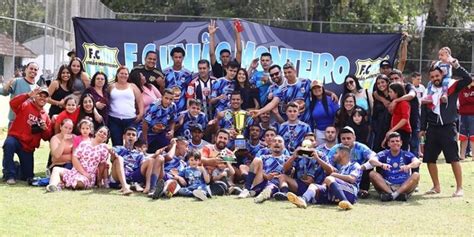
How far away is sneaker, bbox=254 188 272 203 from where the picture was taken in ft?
26.8

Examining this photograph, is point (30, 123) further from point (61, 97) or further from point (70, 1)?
point (70, 1)

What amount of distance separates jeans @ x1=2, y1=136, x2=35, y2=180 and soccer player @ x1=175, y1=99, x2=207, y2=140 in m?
2.02

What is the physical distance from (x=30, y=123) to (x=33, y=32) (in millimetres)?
8287

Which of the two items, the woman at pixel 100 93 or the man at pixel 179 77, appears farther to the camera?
the man at pixel 179 77

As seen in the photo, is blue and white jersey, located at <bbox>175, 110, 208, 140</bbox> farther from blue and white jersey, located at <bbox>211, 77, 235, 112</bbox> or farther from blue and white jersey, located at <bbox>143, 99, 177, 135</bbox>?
blue and white jersey, located at <bbox>211, 77, 235, 112</bbox>

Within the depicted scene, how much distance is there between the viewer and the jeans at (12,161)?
9.32 m

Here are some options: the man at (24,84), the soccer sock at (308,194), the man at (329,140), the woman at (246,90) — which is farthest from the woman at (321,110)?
the man at (24,84)

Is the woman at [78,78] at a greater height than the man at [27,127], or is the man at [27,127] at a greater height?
the woman at [78,78]

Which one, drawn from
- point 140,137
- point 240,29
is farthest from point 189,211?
point 240,29

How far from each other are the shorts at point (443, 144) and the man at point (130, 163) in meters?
3.65

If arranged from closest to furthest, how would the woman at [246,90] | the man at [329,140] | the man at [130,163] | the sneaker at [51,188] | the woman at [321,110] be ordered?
the sneaker at [51,188] < the man at [130,163] < the man at [329,140] < the woman at [321,110] < the woman at [246,90]

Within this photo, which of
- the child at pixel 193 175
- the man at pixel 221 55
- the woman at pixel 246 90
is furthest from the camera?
the man at pixel 221 55

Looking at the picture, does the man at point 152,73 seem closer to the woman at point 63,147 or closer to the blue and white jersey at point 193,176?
the woman at point 63,147

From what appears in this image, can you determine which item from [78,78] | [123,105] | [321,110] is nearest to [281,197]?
[321,110]
